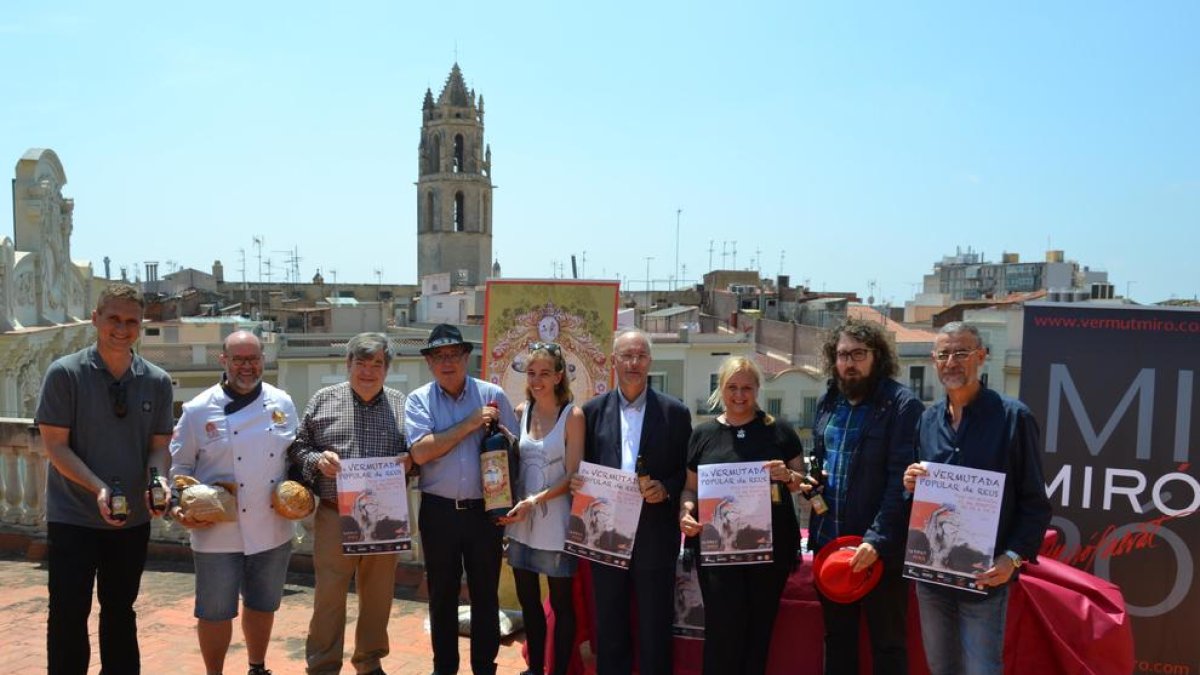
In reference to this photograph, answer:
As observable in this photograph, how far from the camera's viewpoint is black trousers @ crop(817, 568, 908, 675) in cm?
390

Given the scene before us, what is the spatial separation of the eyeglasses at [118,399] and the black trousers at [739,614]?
106 inches

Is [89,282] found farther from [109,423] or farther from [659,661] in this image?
[659,661]

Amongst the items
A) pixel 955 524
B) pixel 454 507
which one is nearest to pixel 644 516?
pixel 454 507

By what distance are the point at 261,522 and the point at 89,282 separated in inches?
635

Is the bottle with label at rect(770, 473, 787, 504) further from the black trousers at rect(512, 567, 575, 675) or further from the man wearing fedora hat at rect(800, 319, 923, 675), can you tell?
the black trousers at rect(512, 567, 575, 675)

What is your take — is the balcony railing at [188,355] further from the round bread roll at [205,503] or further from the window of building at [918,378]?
the round bread roll at [205,503]

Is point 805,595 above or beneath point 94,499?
beneath

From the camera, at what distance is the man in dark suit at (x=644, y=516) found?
14.1 ft

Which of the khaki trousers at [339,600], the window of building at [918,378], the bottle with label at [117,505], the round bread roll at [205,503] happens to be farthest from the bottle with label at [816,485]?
the window of building at [918,378]

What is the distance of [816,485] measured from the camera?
4000 mm

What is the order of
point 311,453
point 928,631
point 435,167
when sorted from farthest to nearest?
point 435,167 < point 311,453 < point 928,631

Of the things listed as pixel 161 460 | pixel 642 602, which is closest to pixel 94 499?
pixel 161 460

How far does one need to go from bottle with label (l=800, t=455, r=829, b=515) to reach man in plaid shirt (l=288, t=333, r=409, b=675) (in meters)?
1.90

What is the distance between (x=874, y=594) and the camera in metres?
3.93
